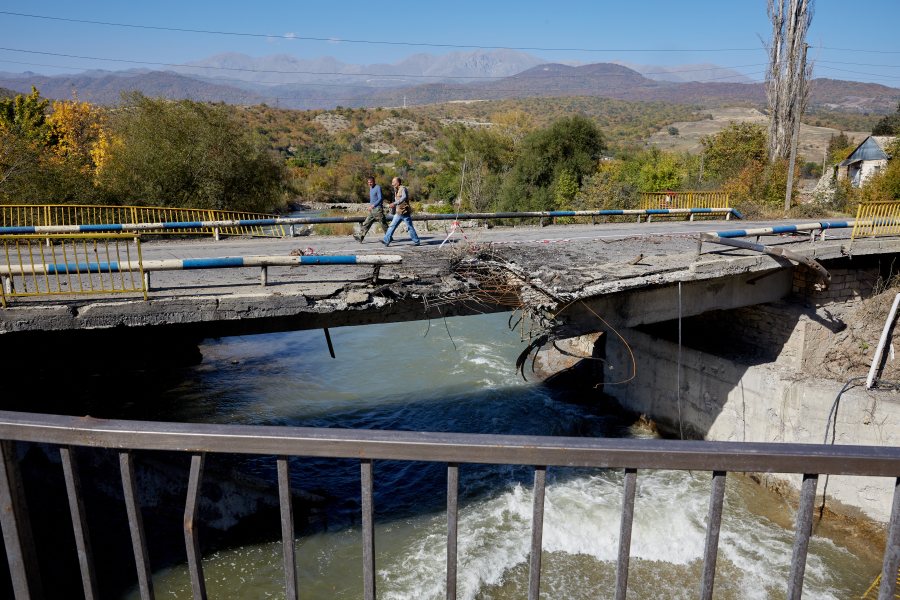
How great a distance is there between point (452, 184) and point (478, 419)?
118ft

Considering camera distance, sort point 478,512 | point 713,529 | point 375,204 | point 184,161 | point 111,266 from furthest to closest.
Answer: point 184,161 < point 375,204 < point 478,512 < point 111,266 < point 713,529

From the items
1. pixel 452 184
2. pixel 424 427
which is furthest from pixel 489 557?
pixel 452 184

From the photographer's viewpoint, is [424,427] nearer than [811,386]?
No

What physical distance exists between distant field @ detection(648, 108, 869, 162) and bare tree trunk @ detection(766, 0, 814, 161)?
28.3 meters

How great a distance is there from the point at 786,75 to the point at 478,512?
33.9 m

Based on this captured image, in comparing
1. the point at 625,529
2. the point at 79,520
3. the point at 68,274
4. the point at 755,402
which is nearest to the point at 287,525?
the point at 79,520

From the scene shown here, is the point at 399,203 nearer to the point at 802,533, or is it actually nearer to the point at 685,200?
the point at 802,533

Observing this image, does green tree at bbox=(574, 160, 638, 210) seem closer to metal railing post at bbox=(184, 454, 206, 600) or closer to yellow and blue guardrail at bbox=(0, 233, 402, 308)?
yellow and blue guardrail at bbox=(0, 233, 402, 308)

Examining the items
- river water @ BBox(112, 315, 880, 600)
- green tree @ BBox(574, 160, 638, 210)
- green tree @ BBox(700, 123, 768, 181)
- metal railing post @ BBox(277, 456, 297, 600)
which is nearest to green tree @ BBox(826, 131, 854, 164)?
green tree @ BBox(700, 123, 768, 181)

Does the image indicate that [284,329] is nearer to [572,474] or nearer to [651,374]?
[572,474]

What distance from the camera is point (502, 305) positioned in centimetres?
962

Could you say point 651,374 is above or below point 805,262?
below

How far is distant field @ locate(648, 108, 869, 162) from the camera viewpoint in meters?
74.0

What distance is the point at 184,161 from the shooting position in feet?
83.1
